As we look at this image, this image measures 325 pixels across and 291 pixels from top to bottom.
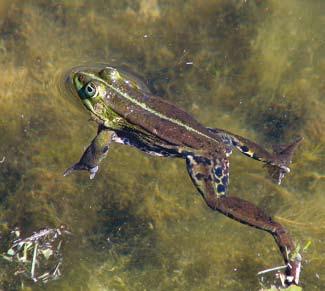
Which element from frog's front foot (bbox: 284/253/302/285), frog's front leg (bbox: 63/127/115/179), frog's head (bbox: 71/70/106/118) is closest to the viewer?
frog's front foot (bbox: 284/253/302/285)

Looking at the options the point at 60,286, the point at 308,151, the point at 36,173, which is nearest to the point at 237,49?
the point at 308,151

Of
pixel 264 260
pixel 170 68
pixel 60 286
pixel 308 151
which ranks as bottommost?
pixel 60 286

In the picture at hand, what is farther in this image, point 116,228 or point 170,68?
point 170,68

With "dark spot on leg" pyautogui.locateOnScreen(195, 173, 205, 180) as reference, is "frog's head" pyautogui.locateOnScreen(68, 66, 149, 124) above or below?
above

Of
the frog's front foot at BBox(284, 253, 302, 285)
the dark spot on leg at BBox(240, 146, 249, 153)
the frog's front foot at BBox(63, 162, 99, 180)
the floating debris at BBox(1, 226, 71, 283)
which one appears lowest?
the floating debris at BBox(1, 226, 71, 283)

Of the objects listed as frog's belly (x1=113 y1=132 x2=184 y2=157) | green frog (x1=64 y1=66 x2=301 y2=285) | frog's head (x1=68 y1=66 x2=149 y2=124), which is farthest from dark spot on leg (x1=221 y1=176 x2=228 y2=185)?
frog's head (x1=68 y1=66 x2=149 y2=124)

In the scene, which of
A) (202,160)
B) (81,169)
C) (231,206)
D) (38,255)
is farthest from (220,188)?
(38,255)

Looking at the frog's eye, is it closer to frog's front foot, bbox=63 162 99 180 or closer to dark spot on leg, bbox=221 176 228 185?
frog's front foot, bbox=63 162 99 180

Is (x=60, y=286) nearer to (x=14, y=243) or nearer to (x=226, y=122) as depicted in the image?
(x=14, y=243)
